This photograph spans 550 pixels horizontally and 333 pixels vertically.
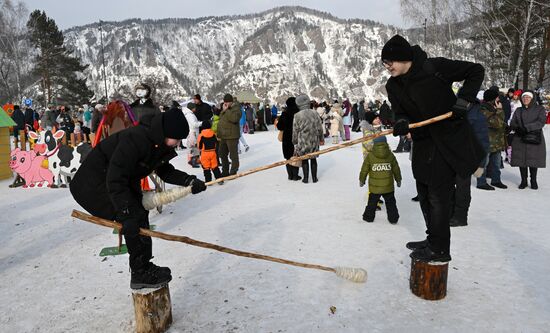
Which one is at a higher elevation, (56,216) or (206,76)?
(206,76)

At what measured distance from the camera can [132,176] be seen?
8.98 feet

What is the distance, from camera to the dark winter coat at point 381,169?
16.8 feet

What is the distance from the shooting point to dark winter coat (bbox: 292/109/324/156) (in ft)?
26.1

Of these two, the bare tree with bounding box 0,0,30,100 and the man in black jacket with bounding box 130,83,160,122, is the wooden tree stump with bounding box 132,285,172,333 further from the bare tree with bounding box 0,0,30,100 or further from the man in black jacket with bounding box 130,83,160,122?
the bare tree with bounding box 0,0,30,100

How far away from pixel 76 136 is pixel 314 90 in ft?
364

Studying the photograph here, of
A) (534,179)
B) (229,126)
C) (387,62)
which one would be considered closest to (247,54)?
(229,126)

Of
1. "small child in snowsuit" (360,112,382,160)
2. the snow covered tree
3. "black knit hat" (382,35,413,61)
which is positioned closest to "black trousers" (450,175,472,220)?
"small child in snowsuit" (360,112,382,160)

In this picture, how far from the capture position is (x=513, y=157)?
23.2ft

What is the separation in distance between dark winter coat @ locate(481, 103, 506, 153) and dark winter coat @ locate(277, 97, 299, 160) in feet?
12.7

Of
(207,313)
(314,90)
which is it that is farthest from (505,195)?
(314,90)

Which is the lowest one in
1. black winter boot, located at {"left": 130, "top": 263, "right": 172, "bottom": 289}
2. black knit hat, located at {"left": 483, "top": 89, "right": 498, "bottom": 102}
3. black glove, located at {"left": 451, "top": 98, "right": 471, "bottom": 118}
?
black winter boot, located at {"left": 130, "top": 263, "right": 172, "bottom": 289}

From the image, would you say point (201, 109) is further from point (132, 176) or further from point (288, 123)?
point (132, 176)

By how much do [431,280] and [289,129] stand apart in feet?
19.4

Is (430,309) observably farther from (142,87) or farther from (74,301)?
(142,87)
